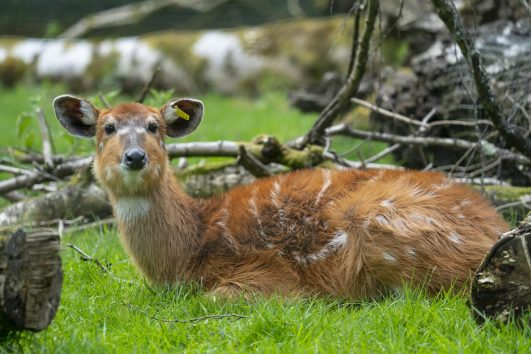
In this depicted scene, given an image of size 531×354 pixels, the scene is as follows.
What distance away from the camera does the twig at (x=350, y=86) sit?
18.5ft

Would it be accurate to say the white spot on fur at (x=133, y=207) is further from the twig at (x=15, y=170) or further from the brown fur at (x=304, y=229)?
the twig at (x=15, y=170)

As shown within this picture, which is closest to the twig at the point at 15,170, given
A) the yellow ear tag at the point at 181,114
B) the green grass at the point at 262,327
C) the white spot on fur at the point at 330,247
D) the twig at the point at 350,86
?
the yellow ear tag at the point at 181,114

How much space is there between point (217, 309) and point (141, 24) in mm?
12926

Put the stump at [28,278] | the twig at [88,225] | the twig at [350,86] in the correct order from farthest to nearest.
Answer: the twig at [88,225] → the twig at [350,86] → the stump at [28,278]

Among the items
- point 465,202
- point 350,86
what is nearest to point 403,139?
point 350,86

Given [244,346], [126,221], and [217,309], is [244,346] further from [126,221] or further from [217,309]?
[126,221]

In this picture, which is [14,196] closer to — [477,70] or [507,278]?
[477,70]

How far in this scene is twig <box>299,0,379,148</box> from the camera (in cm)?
563

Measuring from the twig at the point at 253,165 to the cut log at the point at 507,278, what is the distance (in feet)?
9.15

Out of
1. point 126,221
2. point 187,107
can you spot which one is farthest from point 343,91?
point 126,221

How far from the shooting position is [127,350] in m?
3.82

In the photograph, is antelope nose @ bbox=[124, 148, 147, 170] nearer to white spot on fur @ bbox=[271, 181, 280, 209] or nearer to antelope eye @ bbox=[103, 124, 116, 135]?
antelope eye @ bbox=[103, 124, 116, 135]

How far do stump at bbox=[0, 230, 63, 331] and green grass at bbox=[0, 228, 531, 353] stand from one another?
0.22 meters

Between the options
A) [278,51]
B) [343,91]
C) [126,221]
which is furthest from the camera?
[278,51]
